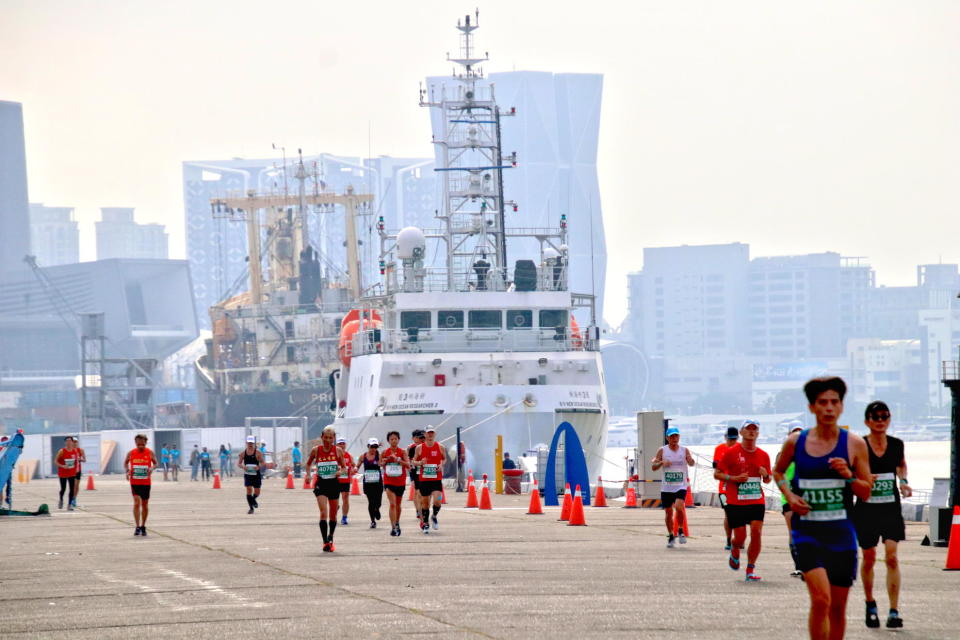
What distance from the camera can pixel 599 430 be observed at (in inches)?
1916

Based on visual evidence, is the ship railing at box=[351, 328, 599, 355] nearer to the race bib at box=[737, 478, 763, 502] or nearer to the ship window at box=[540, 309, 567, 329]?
the ship window at box=[540, 309, 567, 329]

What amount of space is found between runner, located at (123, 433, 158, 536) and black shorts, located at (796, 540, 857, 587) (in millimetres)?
14174

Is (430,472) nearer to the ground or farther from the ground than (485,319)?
nearer to the ground

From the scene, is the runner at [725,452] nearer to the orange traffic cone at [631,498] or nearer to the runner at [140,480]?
the runner at [140,480]

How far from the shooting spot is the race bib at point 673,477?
1948 centimetres

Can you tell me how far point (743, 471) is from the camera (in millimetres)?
16719

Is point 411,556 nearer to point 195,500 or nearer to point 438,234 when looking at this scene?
point 195,500

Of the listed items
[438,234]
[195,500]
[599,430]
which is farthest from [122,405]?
[195,500]

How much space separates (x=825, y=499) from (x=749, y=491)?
720 cm

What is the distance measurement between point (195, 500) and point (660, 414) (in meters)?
12.1

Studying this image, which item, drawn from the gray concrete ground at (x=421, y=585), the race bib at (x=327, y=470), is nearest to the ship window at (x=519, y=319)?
the gray concrete ground at (x=421, y=585)

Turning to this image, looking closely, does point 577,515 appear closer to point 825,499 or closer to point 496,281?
point 825,499

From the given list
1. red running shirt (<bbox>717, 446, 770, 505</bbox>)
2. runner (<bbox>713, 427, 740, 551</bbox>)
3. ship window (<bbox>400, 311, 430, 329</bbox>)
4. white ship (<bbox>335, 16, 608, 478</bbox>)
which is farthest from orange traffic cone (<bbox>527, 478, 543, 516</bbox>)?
ship window (<bbox>400, 311, 430, 329</bbox>)

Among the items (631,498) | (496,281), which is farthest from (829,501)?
(496,281)
